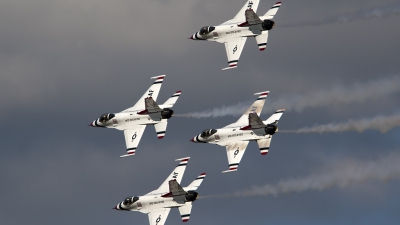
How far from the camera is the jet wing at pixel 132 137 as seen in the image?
586ft

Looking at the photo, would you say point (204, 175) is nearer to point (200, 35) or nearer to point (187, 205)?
point (187, 205)

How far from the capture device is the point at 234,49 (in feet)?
582

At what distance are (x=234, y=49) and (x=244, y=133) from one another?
28.3ft

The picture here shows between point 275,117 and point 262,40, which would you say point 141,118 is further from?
point 262,40

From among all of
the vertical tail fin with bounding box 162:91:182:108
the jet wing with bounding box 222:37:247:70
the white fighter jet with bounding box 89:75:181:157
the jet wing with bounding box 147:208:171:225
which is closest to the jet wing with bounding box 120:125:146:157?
the white fighter jet with bounding box 89:75:181:157

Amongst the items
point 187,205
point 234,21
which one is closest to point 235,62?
point 234,21

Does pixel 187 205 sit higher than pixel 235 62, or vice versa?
pixel 235 62

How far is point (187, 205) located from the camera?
17288 cm

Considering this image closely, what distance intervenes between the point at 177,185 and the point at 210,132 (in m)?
8.18

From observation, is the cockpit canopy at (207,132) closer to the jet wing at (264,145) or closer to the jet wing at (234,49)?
the jet wing at (264,145)

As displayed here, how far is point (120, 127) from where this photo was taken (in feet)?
590

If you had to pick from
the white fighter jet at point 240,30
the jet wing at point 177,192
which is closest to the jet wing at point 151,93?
the white fighter jet at point 240,30

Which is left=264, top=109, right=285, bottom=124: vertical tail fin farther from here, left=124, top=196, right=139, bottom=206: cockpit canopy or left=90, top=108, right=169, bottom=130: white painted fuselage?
left=124, top=196, right=139, bottom=206: cockpit canopy

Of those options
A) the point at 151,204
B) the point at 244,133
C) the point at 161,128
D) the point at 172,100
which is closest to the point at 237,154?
the point at 244,133
